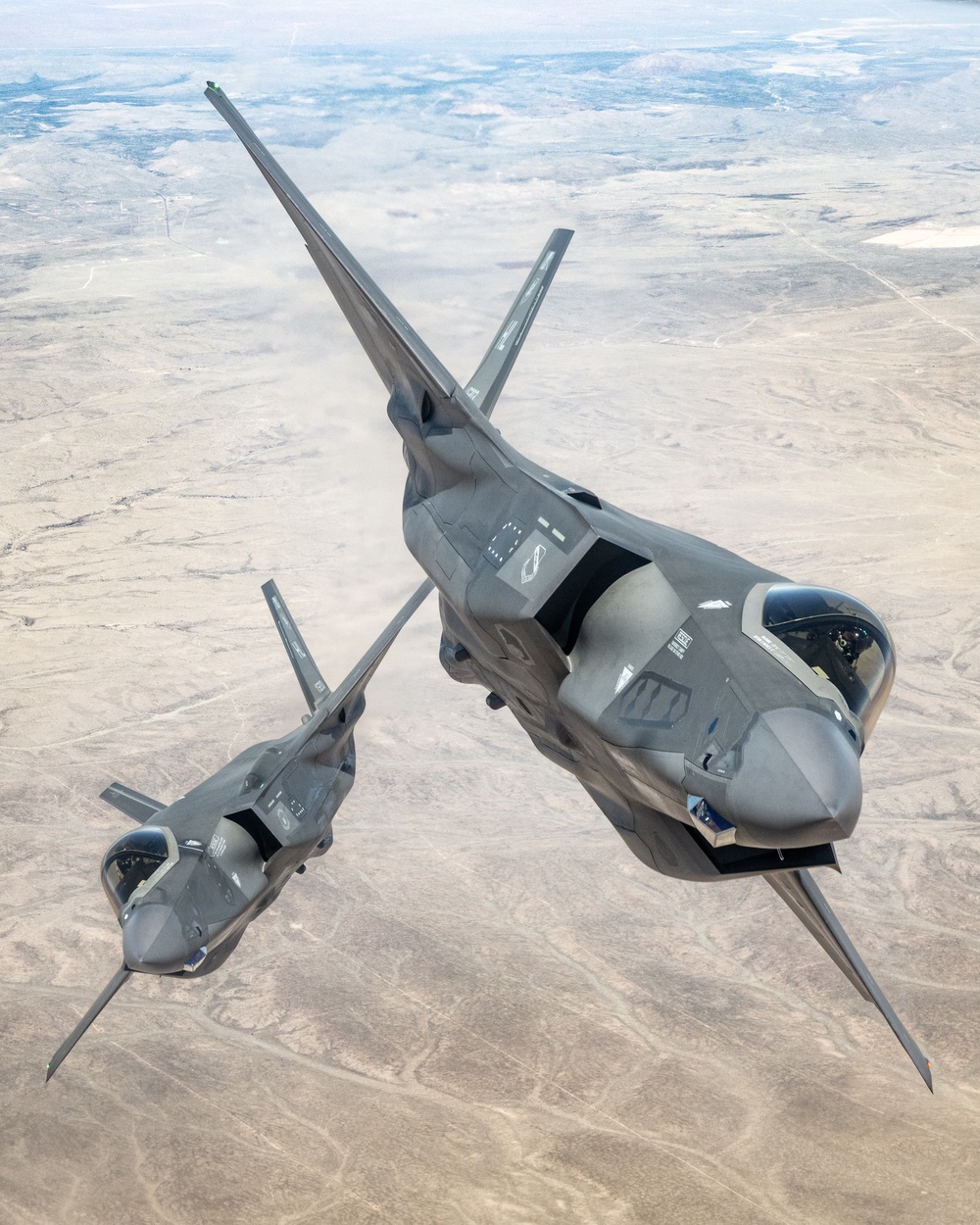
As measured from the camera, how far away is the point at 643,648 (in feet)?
51.3

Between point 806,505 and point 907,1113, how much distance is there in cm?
5729

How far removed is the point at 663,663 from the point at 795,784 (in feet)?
8.54

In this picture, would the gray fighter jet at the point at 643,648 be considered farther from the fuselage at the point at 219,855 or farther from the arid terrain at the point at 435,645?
the arid terrain at the point at 435,645

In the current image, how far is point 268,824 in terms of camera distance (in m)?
26.0

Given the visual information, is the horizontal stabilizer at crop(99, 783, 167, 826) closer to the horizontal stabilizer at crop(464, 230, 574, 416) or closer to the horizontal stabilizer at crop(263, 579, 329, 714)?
the horizontal stabilizer at crop(263, 579, 329, 714)

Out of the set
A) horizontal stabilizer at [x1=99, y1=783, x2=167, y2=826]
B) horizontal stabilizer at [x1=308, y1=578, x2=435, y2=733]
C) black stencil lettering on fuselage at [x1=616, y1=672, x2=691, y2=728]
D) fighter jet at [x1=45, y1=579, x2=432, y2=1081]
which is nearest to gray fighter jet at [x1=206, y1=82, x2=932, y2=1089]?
black stencil lettering on fuselage at [x1=616, y1=672, x2=691, y2=728]

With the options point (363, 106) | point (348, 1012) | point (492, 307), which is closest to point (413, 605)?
point (348, 1012)

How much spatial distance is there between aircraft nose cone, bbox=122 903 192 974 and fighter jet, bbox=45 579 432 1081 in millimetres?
20

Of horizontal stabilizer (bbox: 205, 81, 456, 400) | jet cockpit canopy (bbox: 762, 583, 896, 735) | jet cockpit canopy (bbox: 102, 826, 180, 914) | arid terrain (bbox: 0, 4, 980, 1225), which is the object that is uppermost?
horizontal stabilizer (bbox: 205, 81, 456, 400)

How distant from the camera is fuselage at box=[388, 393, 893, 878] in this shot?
44.8 feet

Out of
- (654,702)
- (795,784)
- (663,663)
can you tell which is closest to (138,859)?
(654,702)

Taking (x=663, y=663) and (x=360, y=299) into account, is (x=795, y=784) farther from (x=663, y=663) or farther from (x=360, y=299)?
(x=360, y=299)

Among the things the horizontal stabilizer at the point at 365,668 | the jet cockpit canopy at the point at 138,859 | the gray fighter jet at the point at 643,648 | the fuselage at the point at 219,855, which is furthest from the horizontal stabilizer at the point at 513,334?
the jet cockpit canopy at the point at 138,859

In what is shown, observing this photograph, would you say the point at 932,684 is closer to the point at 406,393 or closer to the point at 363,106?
the point at 406,393
